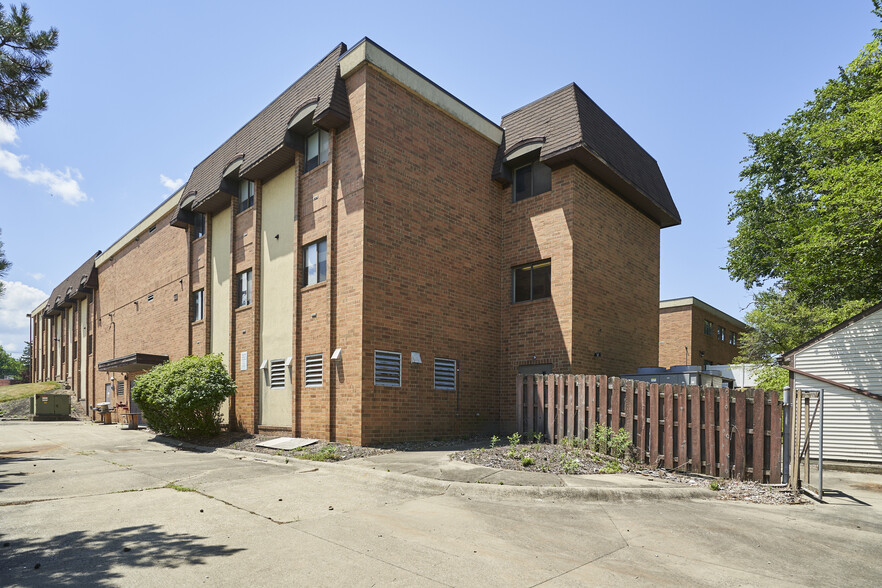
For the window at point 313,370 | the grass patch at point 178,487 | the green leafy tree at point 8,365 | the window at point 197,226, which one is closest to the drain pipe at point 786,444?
the grass patch at point 178,487

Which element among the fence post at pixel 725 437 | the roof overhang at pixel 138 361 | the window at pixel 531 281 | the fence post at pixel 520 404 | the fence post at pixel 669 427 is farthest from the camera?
the roof overhang at pixel 138 361

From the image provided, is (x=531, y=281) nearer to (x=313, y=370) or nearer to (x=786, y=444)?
(x=313, y=370)

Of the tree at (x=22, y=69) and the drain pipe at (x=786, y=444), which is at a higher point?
the tree at (x=22, y=69)

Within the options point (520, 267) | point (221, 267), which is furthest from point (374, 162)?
point (221, 267)

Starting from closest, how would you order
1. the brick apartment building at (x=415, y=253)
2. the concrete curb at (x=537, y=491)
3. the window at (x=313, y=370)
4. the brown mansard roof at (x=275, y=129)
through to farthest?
the concrete curb at (x=537, y=491), the brick apartment building at (x=415, y=253), the brown mansard roof at (x=275, y=129), the window at (x=313, y=370)

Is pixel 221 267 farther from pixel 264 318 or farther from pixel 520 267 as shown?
pixel 520 267

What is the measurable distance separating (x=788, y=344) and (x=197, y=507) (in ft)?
95.1

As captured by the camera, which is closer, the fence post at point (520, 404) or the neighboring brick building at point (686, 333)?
the fence post at point (520, 404)

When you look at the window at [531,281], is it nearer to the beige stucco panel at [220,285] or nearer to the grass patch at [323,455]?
the grass patch at [323,455]

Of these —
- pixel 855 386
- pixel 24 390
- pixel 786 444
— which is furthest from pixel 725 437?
pixel 24 390

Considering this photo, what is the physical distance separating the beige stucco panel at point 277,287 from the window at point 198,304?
219 inches

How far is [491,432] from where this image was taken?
1631cm

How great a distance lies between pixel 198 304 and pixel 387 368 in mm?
12628

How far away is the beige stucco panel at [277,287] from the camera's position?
53.6 ft
